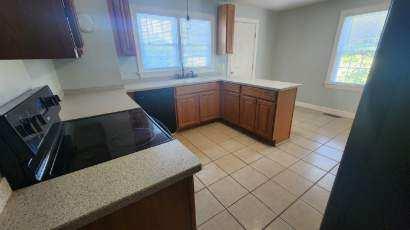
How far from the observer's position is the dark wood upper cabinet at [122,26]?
2488 millimetres

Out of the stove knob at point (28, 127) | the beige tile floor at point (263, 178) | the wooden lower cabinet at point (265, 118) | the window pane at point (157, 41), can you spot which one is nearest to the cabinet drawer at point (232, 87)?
the wooden lower cabinet at point (265, 118)

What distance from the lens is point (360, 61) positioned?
11.2ft

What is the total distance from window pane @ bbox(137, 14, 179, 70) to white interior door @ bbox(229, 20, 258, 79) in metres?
1.53

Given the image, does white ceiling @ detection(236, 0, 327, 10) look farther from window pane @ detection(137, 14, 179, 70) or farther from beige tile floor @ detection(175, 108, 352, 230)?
beige tile floor @ detection(175, 108, 352, 230)

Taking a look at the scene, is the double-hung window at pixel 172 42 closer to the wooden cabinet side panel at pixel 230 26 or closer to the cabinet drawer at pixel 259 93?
the wooden cabinet side panel at pixel 230 26

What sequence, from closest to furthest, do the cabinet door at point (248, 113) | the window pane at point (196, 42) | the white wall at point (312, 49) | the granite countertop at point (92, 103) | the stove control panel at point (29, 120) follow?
the stove control panel at point (29, 120) < the granite countertop at point (92, 103) < the cabinet door at point (248, 113) < the window pane at point (196, 42) < the white wall at point (312, 49)

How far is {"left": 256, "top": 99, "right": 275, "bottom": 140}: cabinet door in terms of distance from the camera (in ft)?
8.20

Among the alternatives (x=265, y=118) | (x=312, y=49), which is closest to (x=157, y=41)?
(x=265, y=118)

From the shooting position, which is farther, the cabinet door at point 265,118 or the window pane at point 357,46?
the window pane at point 357,46

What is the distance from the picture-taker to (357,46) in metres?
3.41

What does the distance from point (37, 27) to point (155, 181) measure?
74cm

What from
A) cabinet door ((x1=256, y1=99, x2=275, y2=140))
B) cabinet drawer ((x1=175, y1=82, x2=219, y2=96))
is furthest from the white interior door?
cabinet door ((x1=256, y1=99, x2=275, y2=140))

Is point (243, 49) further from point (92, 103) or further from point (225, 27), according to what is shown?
point (92, 103)

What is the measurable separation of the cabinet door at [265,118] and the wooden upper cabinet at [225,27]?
5.51ft
